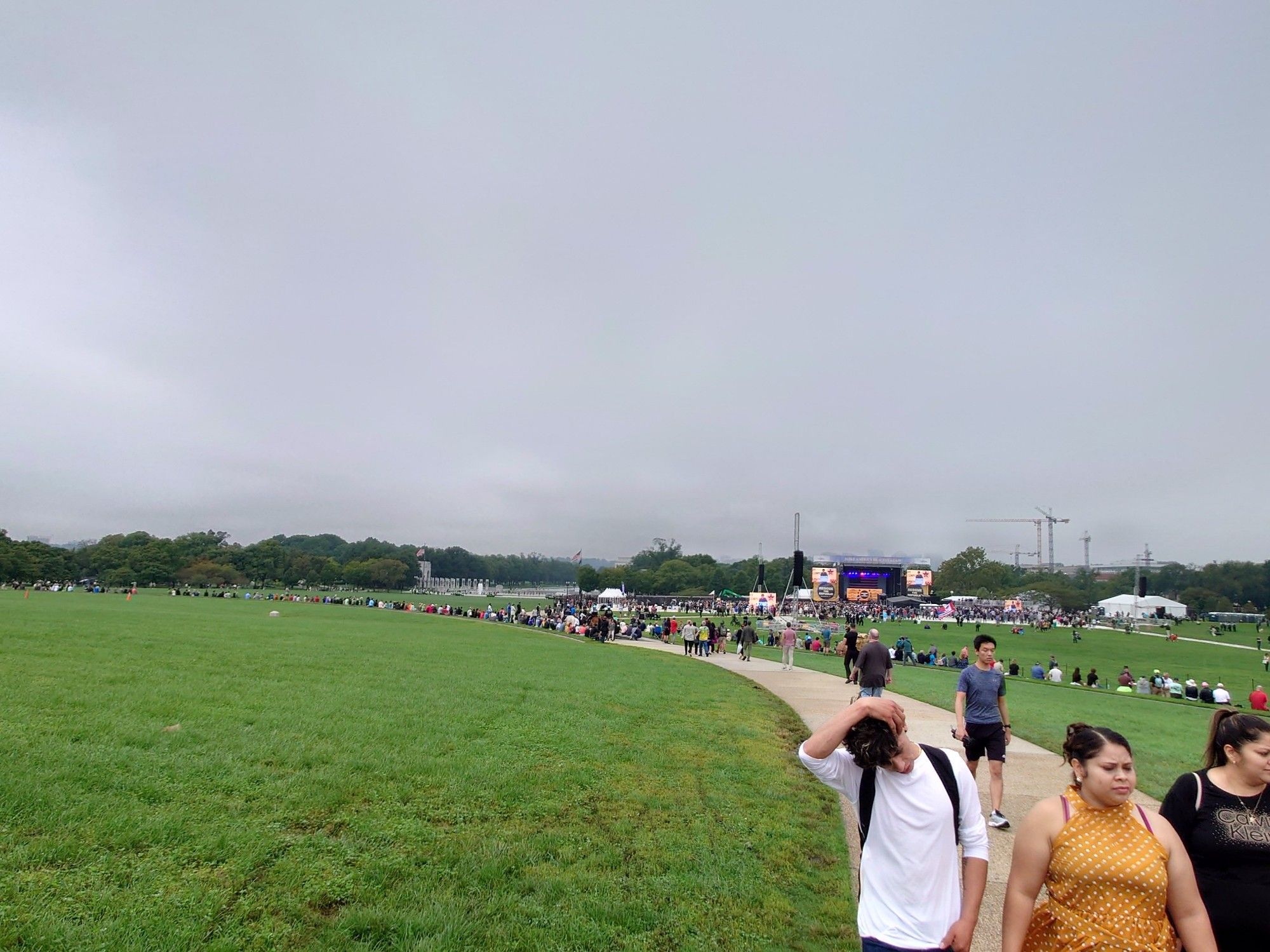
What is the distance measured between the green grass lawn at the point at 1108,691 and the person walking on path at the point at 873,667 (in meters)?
3.05

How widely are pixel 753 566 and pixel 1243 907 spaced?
17931cm

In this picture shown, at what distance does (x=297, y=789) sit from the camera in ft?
21.6

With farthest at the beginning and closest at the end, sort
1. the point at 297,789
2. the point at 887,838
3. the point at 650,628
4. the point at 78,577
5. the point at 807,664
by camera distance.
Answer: the point at 78,577 < the point at 650,628 < the point at 807,664 < the point at 297,789 < the point at 887,838

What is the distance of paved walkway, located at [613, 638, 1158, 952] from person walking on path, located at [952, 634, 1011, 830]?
581 mm

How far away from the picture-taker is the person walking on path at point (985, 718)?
718 centimetres

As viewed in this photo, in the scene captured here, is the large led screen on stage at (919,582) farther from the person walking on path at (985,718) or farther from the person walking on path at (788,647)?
the person walking on path at (985,718)

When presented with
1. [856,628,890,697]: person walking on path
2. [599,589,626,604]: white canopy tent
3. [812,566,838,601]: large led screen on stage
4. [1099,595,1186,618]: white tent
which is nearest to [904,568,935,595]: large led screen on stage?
[812,566,838,601]: large led screen on stage

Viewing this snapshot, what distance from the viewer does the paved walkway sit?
5.93 meters

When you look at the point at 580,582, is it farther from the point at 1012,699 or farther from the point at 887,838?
the point at 887,838

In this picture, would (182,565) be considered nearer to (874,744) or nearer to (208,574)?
(208,574)

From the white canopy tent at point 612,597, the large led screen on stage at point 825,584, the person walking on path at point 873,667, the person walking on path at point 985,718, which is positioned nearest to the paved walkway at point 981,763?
the person walking on path at point 985,718

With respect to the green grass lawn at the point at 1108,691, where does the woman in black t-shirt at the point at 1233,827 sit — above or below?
above

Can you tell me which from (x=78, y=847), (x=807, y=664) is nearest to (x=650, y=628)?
(x=807, y=664)

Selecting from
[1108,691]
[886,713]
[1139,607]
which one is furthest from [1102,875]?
[1139,607]
